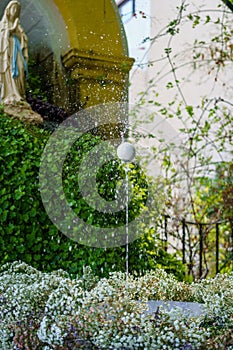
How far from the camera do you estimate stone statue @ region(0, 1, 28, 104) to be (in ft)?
15.4

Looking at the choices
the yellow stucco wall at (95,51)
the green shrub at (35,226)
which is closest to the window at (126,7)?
the yellow stucco wall at (95,51)

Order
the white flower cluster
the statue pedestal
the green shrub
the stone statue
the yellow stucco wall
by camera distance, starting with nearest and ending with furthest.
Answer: the white flower cluster
the green shrub
the statue pedestal
the stone statue
the yellow stucco wall

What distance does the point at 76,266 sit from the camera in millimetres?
3289

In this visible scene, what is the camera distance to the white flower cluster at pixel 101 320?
1636mm

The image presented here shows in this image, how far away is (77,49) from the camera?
5078mm

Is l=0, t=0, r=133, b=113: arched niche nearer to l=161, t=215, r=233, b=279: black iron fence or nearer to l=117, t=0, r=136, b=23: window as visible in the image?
l=161, t=215, r=233, b=279: black iron fence

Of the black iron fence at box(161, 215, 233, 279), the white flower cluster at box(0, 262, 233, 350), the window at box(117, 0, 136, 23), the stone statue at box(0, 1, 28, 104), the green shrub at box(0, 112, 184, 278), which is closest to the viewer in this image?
the white flower cluster at box(0, 262, 233, 350)

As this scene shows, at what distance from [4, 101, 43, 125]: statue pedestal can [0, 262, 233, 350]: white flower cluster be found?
227 cm

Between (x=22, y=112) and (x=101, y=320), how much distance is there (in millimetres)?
3006

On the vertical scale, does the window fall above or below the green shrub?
above

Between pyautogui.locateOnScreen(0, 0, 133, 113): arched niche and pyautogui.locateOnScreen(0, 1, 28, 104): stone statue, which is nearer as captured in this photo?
pyautogui.locateOnScreen(0, 1, 28, 104): stone statue

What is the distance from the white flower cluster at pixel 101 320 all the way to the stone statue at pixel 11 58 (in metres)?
2.63

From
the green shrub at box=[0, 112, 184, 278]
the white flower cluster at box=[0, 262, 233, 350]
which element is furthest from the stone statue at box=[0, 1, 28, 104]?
the white flower cluster at box=[0, 262, 233, 350]

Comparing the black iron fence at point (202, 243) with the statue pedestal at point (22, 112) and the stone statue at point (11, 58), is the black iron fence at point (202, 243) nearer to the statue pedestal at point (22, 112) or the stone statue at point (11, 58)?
the statue pedestal at point (22, 112)
